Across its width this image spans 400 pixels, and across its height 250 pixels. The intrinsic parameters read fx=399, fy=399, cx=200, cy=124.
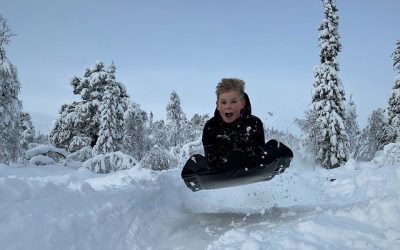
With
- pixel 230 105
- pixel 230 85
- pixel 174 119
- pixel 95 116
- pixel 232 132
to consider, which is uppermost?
pixel 174 119

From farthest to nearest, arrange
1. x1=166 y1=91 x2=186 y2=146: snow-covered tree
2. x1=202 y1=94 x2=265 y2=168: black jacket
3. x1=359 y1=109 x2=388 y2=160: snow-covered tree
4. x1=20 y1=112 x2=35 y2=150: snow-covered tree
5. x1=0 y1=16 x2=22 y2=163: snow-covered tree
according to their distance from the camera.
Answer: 1. x1=166 y1=91 x2=186 y2=146: snow-covered tree
2. x1=20 y1=112 x2=35 y2=150: snow-covered tree
3. x1=359 y1=109 x2=388 y2=160: snow-covered tree
4. x1=0 y1=16 x2=22 y2=163: snow-covered tree
5. x1=202 y1=94 x2=265 y2=168: black jacket

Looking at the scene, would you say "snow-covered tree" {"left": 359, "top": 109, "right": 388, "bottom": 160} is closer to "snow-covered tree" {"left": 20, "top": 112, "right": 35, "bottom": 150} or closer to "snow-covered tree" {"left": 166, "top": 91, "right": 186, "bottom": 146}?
"snow-covered tree" {"left": 166, "top": 91, "right": 186, "bottom": 146}

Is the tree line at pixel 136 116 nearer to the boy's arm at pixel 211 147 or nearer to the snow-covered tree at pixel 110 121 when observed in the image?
the snow-covered tree at pixel 110 121

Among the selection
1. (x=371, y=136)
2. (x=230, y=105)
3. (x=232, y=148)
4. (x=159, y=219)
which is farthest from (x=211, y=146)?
(x=371, y=136)

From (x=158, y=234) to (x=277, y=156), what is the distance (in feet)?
10.2

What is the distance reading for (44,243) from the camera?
4.28 meters

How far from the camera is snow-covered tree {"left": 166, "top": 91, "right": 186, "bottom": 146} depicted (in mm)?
49375

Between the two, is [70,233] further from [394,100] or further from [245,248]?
[394,100]

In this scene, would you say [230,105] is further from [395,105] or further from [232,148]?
[395,105]

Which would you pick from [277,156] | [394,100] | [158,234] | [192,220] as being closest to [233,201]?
[277,156]

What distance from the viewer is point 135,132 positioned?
29.1m

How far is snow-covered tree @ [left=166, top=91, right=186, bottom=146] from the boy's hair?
135 ft

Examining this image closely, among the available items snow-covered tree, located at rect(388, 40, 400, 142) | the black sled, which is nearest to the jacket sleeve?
the black sled

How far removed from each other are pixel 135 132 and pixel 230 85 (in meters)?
21.7
